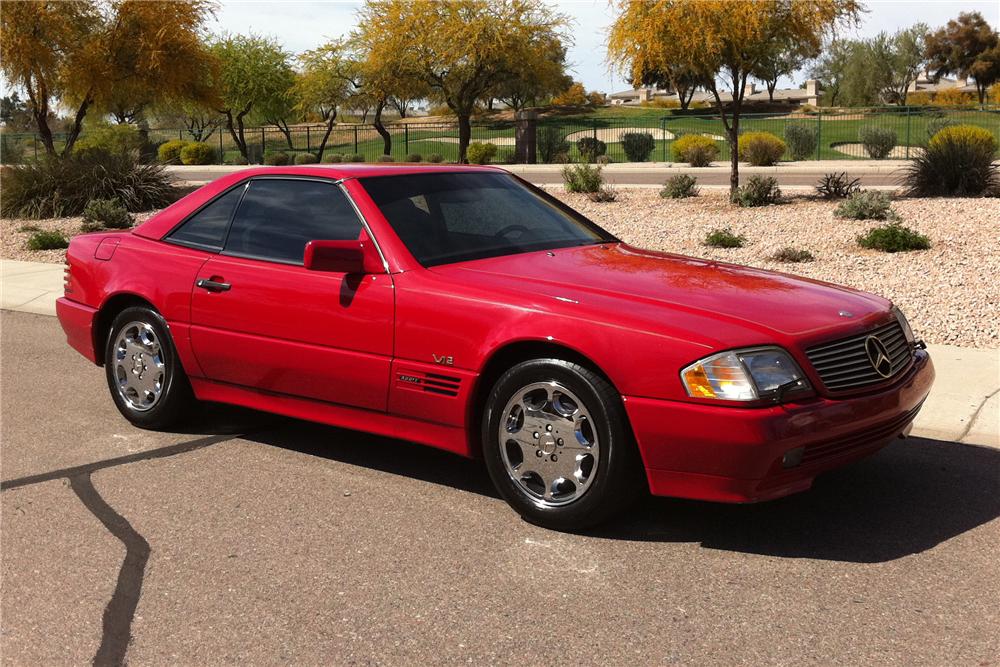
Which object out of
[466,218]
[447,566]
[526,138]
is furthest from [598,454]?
[526,138]

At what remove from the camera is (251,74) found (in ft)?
202

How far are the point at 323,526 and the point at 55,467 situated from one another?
1915 millimetres

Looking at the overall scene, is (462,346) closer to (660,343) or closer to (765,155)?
(660,343)

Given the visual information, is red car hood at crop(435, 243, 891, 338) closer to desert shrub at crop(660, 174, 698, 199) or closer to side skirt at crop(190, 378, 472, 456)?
side skirt at crop(190, 378, 472, 456)

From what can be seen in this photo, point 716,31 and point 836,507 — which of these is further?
point 716,31

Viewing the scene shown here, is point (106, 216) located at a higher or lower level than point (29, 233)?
higher

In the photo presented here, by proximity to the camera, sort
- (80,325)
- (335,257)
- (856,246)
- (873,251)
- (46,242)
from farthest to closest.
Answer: (46,242) → (856,246) → (873,251) → (80,325) → (335,257)

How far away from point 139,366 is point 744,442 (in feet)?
12.7

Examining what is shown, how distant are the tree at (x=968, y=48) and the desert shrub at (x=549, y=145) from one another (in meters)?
48.7

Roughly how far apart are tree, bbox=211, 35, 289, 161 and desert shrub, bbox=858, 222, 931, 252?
50730 mm

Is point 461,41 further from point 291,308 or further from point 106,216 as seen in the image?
point 291,308

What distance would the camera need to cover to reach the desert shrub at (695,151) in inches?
1505

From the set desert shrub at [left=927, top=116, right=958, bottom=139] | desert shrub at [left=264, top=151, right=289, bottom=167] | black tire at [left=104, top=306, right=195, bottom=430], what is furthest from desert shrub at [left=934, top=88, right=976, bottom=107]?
black tire at [left=104, top=306, right=195, bottom=430]

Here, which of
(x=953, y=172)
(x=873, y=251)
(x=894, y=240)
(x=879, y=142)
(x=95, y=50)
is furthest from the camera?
(x=879, y=142)
